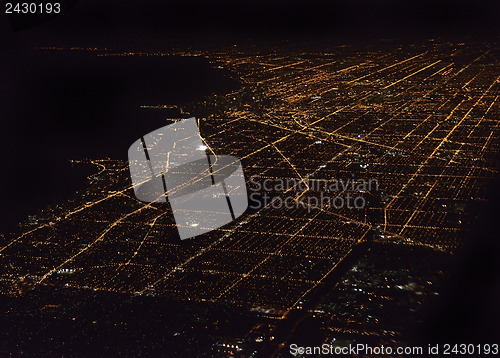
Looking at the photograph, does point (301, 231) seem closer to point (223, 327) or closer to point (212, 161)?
point (223, 327)

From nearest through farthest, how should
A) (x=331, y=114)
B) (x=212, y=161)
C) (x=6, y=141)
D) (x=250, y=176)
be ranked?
(x=250, y=176)
(x=212, y=161)
(x=6, y=141)
(x=331, y=114)

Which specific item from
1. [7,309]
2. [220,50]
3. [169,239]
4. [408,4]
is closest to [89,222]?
[169,239]

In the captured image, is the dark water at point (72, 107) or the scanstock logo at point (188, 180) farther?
the dark water at point (72, 107)

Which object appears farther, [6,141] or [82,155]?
[6,141]

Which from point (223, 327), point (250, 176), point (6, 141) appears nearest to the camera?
point (223, 327)
